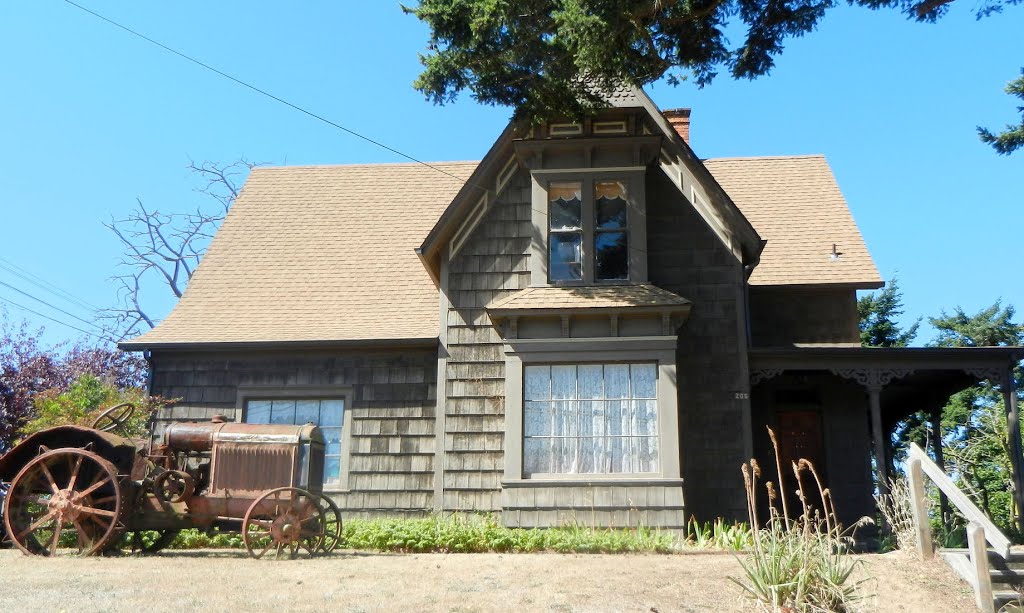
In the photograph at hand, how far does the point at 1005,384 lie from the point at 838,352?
229 cm

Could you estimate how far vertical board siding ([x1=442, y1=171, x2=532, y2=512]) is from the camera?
489 inches

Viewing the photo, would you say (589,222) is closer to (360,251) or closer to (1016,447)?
(360,251)

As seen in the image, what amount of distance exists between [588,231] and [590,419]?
2.62m

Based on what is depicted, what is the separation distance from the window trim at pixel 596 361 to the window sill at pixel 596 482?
1 centimetres

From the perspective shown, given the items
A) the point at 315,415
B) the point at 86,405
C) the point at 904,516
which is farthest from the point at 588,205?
the point at 86,405

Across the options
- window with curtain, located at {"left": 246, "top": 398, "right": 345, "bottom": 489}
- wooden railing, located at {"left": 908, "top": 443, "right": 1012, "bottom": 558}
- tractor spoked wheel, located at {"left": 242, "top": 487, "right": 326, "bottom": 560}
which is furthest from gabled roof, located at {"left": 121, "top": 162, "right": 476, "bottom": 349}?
wooden railing, located at {"left": 908, "top": 443, "right": 1012, "bottom": 558}

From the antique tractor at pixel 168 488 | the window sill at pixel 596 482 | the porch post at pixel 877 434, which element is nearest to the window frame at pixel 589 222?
the window sill at pixel 596 482

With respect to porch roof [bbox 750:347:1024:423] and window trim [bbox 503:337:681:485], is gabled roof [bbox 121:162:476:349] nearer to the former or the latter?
window trim [bbox 503:337:681:485]

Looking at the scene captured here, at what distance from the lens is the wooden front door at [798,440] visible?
14469 mm

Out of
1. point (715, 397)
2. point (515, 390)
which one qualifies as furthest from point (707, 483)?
point (515, 390)

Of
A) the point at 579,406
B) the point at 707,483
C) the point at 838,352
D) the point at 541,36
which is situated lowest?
the point at 707,483

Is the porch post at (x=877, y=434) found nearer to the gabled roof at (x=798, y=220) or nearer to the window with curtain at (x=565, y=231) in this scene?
the gabled roof at (x=798, y=220)

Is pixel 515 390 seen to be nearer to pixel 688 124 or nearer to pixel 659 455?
pixel 659 455

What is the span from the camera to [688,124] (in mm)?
16797
